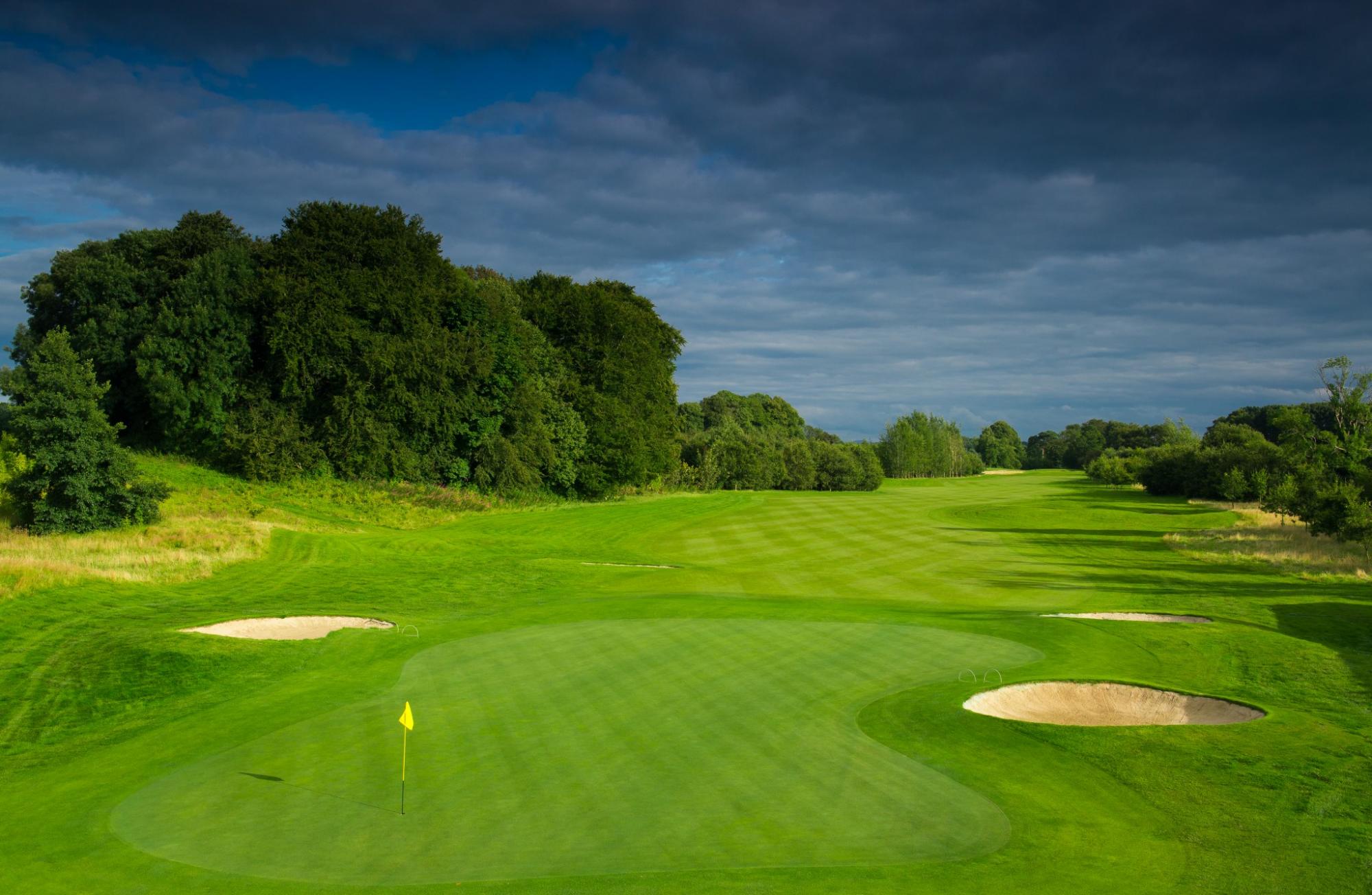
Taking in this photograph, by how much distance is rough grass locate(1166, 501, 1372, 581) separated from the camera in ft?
101

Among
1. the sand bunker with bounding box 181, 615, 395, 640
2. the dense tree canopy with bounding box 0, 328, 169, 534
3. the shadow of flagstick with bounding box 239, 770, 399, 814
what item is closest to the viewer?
the shadow of flagstick with bounding box 239, 770, 399, 814

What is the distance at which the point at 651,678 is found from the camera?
517 inches

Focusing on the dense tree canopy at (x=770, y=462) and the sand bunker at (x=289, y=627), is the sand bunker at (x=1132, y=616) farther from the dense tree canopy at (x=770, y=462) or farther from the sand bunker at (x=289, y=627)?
the dense tree canopy at (x=770, y=462)

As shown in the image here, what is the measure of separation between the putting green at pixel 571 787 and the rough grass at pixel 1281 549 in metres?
26.1

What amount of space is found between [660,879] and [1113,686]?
34.7 feet

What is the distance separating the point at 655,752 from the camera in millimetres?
9859

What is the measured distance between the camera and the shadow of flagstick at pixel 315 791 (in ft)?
27.1

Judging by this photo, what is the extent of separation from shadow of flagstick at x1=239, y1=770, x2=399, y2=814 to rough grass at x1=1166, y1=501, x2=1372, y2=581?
3331 cm

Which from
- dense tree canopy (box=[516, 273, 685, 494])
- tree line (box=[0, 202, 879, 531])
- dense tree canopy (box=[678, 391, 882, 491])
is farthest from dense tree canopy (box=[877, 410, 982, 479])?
tree line (box=[0, 202, 879, 531])

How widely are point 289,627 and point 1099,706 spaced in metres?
16.7

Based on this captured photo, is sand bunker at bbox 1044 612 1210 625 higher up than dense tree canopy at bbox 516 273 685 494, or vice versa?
dense tree canopy at bbox 516 273 685 494

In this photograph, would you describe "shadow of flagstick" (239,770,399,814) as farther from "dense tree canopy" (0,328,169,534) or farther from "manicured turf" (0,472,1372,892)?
"dense tree canopy" (0,328,169,534)

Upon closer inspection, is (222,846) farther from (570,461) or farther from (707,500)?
(707,500)

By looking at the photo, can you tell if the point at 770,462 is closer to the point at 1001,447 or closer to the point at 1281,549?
the point at 1281,549
